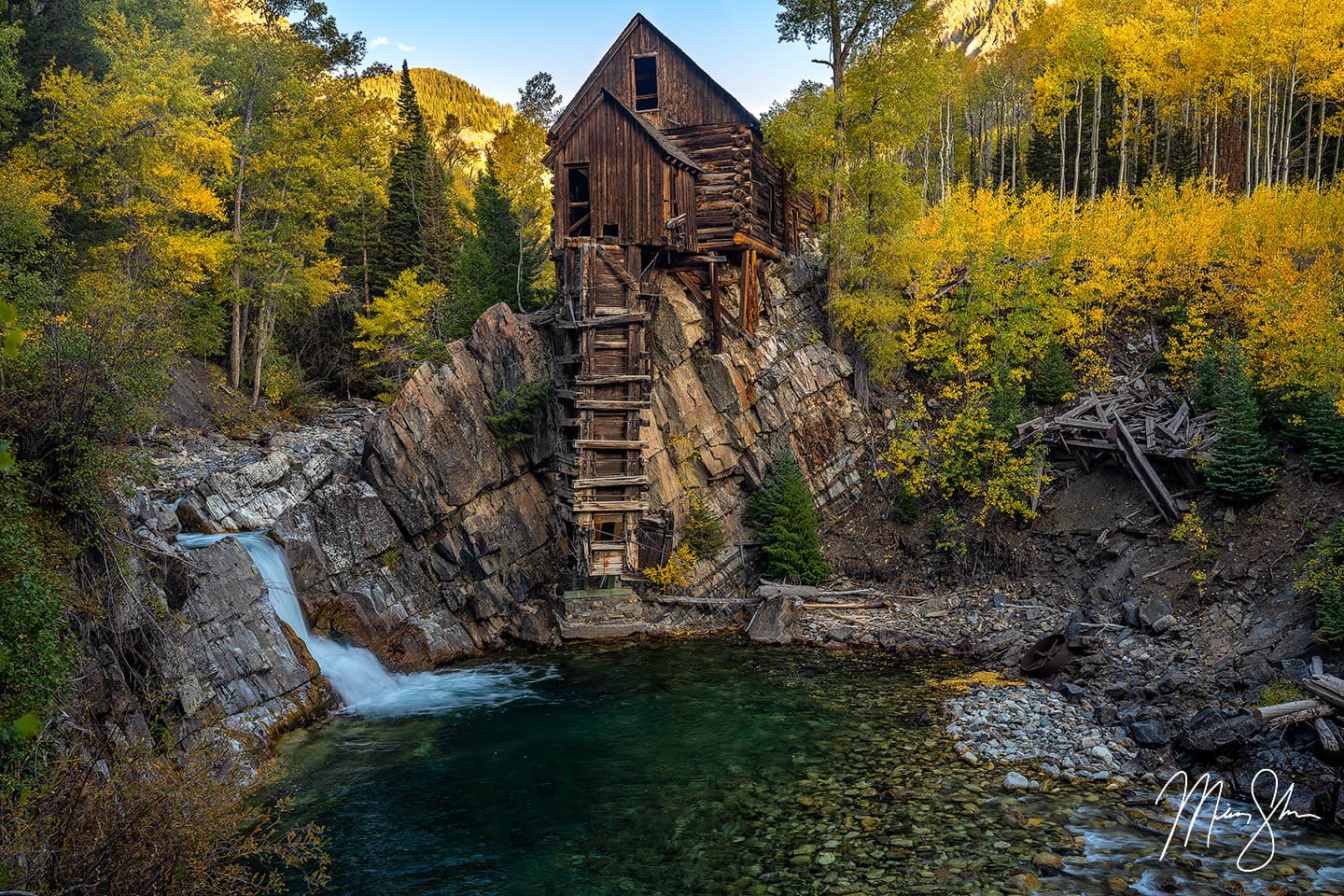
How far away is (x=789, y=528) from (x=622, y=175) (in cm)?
1370

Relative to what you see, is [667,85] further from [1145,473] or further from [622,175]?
[1145,473]

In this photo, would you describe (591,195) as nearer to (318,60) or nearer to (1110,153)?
(318,60)

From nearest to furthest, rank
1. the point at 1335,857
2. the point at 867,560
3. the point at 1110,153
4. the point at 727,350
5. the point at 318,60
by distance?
the point at 1335,857, the point at 867,560, the point at 727,350, the point at 318,60, the point at 1110,153

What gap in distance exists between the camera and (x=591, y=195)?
27.0 metres

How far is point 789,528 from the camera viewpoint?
25.8 m

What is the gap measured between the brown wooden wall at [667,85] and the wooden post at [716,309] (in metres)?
6.58

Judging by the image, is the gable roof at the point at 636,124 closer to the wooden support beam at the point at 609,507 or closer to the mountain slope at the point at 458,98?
the wooden support beam at the point at 609,507

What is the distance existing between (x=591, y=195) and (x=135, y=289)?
14.6 meters

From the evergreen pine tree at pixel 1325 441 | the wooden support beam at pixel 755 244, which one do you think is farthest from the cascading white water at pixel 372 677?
the evergreen pine tree at pixel 1325 441

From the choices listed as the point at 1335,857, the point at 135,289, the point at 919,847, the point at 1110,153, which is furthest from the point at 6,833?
the point at 1110,153

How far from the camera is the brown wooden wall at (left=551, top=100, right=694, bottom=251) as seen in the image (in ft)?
87.2

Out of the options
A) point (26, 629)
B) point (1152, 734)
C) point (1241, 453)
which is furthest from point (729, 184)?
point (26, 629)

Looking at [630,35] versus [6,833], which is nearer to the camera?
[6,833]

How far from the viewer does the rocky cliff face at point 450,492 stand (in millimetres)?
18109
